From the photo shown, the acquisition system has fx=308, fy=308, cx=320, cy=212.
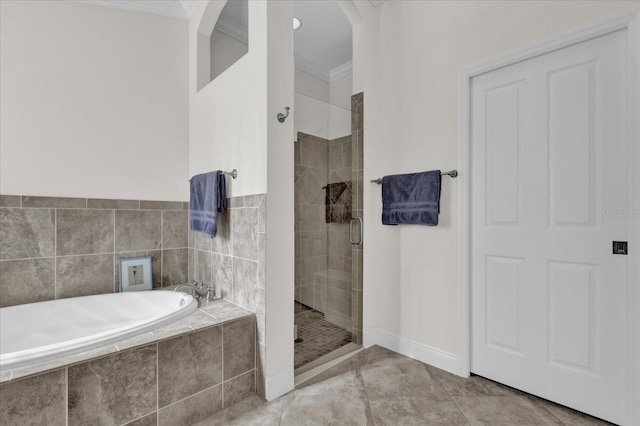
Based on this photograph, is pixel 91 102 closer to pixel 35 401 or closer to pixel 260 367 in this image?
pixel 35 401

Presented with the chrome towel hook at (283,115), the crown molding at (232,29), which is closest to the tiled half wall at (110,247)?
the chrome towel hook at (283,115)

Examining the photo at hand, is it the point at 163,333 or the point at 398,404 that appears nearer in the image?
the point at 163,333

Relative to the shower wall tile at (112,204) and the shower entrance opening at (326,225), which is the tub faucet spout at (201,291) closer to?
the shower entrance opening at (326,225)

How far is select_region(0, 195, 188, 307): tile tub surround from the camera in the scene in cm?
198

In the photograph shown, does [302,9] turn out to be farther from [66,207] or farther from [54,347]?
[54,347]

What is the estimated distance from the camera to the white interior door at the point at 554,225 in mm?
1577

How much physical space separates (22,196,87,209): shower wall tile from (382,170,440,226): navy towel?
88.1 inches

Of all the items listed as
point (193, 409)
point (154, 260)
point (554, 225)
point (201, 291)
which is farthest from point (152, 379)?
point (554, 225)

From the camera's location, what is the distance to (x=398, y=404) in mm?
1765

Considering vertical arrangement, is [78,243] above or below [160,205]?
below

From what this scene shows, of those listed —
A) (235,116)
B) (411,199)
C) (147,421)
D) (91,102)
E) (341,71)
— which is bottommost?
(147,421)

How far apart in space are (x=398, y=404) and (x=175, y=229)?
2.14m

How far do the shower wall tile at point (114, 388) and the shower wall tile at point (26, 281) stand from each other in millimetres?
1161

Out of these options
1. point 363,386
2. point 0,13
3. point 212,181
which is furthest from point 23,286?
point 363,386
